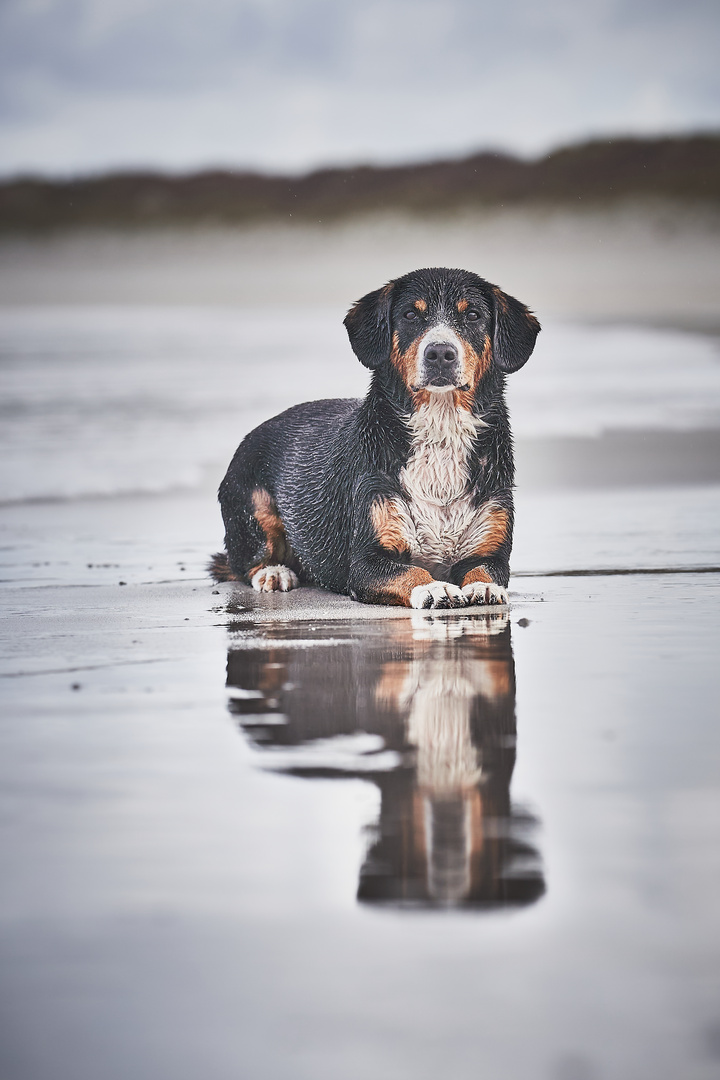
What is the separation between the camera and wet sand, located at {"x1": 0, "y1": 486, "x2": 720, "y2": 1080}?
2.04 m

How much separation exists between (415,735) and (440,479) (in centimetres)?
334

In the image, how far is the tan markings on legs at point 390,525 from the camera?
7.03 meters

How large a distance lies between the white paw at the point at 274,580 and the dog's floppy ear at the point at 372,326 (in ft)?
4.72

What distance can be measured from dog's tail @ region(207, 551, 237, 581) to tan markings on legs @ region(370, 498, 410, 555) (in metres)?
1.86

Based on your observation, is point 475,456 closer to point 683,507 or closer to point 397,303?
point 397,303

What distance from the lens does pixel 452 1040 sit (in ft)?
6.59

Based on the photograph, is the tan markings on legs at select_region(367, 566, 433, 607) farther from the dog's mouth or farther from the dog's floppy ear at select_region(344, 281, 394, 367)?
the dog's floppy ear at select_region(344, 281, 394, 367)

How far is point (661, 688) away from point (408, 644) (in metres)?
1.33

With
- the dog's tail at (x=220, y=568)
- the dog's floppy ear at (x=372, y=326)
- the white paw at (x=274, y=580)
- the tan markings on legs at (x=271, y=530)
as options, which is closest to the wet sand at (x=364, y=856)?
the dog's floppy ear at (x=372, y=326)

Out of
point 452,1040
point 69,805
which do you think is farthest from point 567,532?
point 452,1040

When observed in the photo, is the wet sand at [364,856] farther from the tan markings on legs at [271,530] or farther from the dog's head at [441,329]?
the tan markings on legs at [271,530]

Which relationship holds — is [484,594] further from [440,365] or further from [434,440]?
[440,365]

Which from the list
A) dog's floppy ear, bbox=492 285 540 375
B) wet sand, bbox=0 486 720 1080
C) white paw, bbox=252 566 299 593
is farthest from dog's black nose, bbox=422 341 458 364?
white paw, bbox=252 566 299 593

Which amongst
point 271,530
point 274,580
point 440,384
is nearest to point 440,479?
point 440,384
